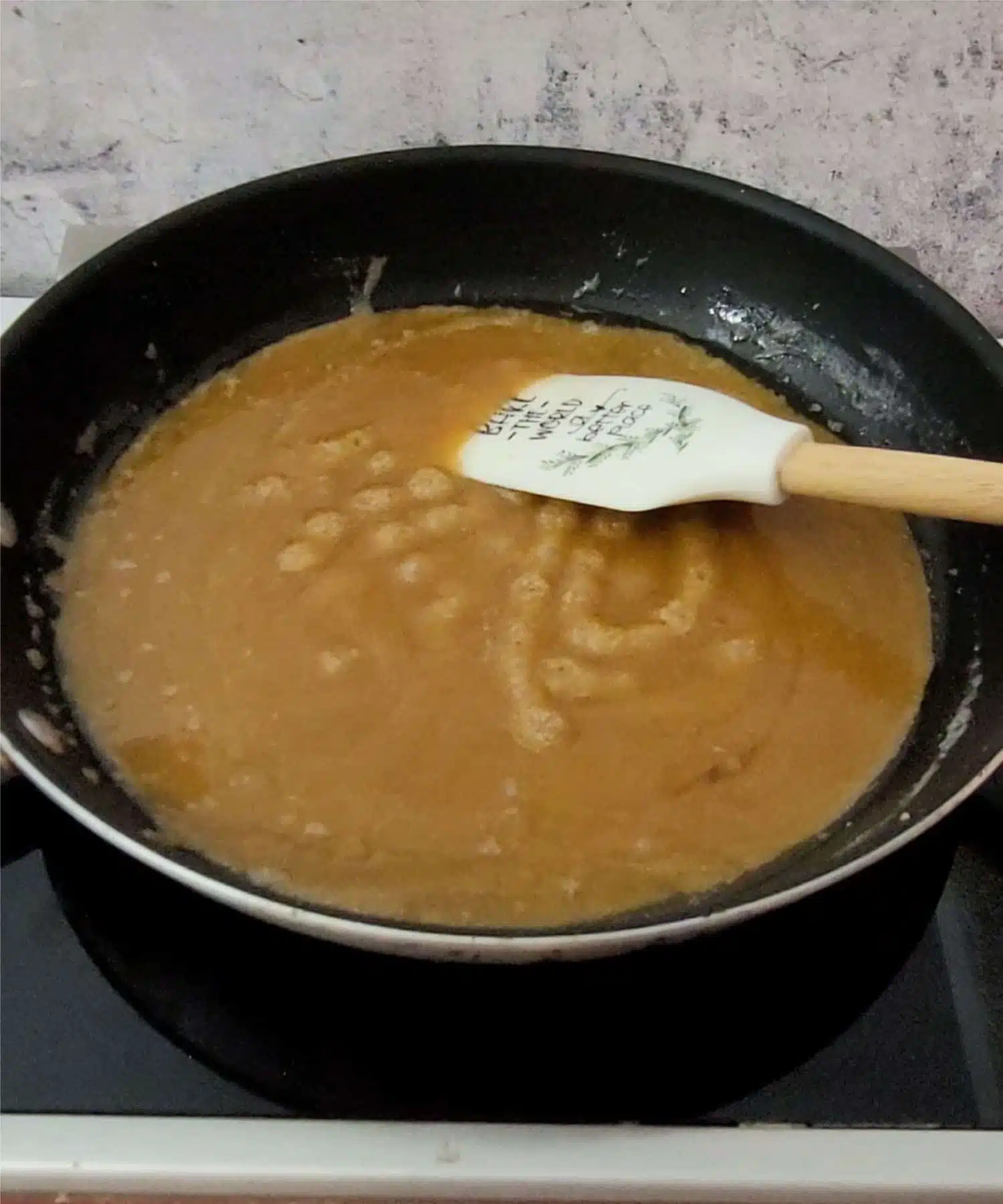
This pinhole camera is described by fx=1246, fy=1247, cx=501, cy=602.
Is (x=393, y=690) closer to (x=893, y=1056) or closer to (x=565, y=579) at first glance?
(x=565, y=579)

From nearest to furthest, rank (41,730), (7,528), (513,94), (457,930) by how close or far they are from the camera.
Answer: (457,930), (41,730), (7,528), (513,94)

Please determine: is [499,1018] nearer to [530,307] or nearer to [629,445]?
[629,445]

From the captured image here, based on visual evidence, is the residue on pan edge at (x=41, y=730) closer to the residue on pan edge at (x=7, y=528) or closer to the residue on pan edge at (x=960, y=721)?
the residue on pan edge at (x=7, y=528)

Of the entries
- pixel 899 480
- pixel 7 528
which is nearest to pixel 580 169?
pixel 899 480

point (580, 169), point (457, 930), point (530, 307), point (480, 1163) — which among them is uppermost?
point (580, 169)

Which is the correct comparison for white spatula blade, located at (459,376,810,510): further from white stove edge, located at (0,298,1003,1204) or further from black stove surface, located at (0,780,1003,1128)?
white stove edge, located at (0,298,1003,1204)

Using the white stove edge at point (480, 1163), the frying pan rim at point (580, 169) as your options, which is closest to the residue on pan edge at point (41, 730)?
the white stove edge at point (480, 1163)

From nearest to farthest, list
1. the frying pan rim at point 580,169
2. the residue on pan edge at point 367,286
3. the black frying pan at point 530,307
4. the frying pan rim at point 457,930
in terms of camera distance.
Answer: the frying pan rim at point 457,930
the black frying pan at point 530,307
the frying pan rim at point 580,169
the residue on pan edge at point 367,286
